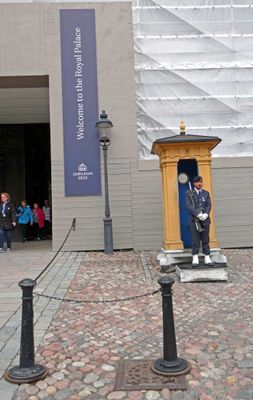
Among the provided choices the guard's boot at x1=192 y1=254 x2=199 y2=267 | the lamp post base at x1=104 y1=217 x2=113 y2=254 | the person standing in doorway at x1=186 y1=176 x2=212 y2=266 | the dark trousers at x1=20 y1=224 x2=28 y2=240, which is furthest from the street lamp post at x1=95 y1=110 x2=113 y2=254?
the dark trousers at x1=20 y1=224 x2=28 y2=240

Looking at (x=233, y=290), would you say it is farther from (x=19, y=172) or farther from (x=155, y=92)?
→ (x=19, y=172)

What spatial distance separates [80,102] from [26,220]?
499cm

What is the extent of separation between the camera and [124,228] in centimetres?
1197

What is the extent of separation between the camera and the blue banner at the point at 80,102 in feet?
39.2

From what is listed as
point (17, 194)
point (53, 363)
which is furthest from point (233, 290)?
point (17, 194)

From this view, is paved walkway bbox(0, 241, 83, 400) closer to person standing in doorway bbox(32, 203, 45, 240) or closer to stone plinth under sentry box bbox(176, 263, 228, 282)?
stone plinth under sentry box bbox(176, 263, 228, 282)

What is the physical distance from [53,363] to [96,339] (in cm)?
72

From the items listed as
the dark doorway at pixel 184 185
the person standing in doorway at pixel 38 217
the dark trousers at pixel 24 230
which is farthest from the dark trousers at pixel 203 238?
the dark trousers at pixel 24 230

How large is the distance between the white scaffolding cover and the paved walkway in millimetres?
4241

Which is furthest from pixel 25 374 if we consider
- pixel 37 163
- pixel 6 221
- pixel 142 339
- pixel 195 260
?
pixel 37 163

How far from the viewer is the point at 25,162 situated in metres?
17.1

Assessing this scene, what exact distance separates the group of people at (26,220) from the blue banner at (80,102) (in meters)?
1.97

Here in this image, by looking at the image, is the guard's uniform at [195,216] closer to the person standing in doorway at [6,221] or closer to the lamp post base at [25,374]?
the lamp post base at [25,374]

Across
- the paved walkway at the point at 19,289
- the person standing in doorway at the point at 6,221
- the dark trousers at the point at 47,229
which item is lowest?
the paved walkway at the point at 19,289
